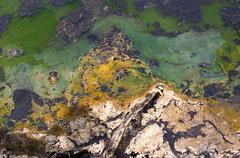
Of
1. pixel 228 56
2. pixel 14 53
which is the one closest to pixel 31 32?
pixel 14 53

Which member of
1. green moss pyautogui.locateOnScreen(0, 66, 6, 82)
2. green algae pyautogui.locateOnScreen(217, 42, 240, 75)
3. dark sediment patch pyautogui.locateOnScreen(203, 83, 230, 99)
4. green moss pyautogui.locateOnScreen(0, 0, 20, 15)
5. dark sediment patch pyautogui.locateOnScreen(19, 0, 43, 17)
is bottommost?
dark sediment patch pyautogui.locateOnScreen(203, 83, 230, 99)

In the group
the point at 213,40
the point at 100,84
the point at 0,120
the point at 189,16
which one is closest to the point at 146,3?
the point at 189,16

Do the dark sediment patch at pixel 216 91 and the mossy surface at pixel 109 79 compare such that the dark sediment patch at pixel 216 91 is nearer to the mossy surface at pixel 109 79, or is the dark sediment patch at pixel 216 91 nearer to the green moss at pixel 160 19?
the mossy surface at pixel 109 79

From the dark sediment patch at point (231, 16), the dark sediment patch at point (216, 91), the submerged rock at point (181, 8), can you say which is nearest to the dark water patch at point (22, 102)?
the dark sediment patch at point (216, 91)

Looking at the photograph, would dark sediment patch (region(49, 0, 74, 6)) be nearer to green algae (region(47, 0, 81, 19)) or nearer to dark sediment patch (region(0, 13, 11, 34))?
green algae (region(47, 0, 81, 19))

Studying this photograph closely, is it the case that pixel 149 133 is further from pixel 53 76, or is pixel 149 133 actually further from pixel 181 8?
pixel 181 8

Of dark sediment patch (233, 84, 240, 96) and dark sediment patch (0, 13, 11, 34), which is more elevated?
dark sediment patch (0, 13, 11, 34)

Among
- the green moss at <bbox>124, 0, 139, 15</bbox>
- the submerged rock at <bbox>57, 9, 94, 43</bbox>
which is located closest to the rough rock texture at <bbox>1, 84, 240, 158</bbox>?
the submerged rock at <bbox>57, 9, 94, 43</bbox>
